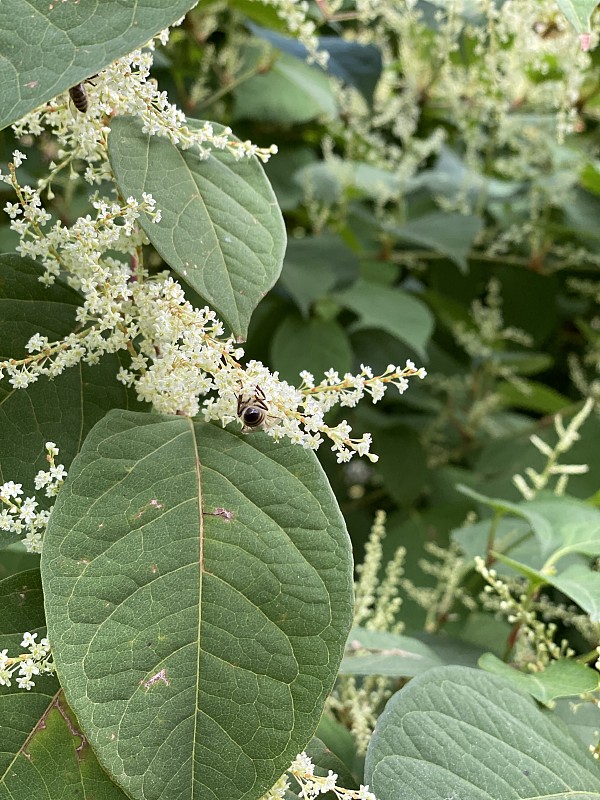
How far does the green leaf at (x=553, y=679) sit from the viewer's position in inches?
26.4

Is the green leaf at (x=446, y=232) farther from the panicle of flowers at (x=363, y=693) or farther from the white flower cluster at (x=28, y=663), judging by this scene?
the white flower cluster at (x=28, y=663)

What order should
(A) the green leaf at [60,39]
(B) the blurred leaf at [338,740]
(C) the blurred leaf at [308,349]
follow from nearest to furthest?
(A) the green leaf at [60,39]
(B) the blurred leaf at [338,740]
(C) the blurred leaf at [308,349]

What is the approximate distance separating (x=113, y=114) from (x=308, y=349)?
A: 33.2 inches

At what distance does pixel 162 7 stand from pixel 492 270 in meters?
1.63

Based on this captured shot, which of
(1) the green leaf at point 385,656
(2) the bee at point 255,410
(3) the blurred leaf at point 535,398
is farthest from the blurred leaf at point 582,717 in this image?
(3) the blurred leaf at point 535,398

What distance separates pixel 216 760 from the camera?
0.48m

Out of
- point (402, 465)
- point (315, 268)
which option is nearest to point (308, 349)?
point (315, 268)

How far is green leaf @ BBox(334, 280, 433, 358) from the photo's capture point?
1.43 m

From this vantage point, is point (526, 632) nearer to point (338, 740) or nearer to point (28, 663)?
point (338, 740)

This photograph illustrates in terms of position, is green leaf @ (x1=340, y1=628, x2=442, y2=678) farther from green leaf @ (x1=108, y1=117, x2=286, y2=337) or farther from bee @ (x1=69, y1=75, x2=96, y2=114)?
bee @ (x1=69, y1=75, x2=96, y2=114)

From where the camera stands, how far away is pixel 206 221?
0.60m

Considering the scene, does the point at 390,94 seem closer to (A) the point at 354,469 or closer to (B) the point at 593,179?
(B) the point at 593,179

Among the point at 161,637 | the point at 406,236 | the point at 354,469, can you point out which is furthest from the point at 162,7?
the point at 354,469

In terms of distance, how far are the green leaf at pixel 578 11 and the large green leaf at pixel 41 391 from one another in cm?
37
